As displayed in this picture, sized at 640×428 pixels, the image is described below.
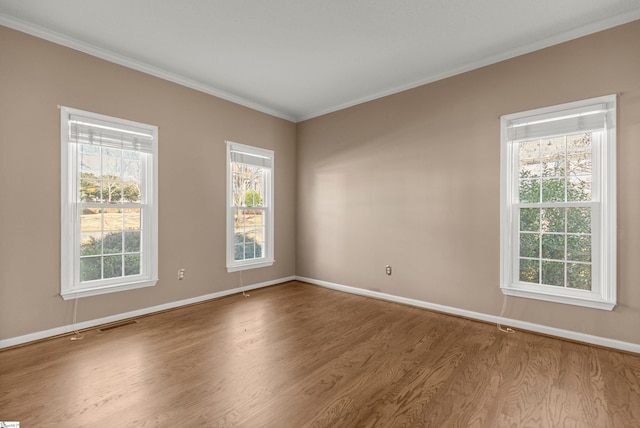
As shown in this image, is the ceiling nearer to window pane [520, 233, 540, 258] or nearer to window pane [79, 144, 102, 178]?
window pane [79, 144, 102, 178]

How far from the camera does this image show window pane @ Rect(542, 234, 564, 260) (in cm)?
297

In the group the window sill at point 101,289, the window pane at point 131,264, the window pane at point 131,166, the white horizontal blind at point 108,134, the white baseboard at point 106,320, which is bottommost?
the white baseboard at point 106,320

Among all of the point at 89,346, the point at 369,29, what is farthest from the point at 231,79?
the point at 89,346

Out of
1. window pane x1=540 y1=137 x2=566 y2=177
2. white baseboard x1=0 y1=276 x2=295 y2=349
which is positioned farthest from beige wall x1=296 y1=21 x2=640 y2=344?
white baseboard x1=0 y1=276 x2=295 y2=349

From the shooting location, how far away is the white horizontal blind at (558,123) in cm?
273

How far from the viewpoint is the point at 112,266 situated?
10.9 ft

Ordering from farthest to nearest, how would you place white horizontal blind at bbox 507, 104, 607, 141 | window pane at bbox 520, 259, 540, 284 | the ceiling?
1. window pane at bbox 520, 259, 540, 284
2. white horizontal blind at bbox 507, 104, 607, 141
3. the ceiling

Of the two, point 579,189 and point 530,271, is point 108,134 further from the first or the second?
point 579,189

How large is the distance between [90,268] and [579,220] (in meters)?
4.95

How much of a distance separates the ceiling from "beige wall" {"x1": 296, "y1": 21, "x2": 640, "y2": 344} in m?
0.27

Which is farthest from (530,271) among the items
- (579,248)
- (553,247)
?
(579,248)

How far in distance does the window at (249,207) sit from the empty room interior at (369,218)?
0.12 meters

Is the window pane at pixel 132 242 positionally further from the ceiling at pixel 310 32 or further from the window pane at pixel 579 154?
the window pane at pixel 579 154

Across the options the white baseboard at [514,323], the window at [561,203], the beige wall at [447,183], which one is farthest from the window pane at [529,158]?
the white baseboard at [514,323]
